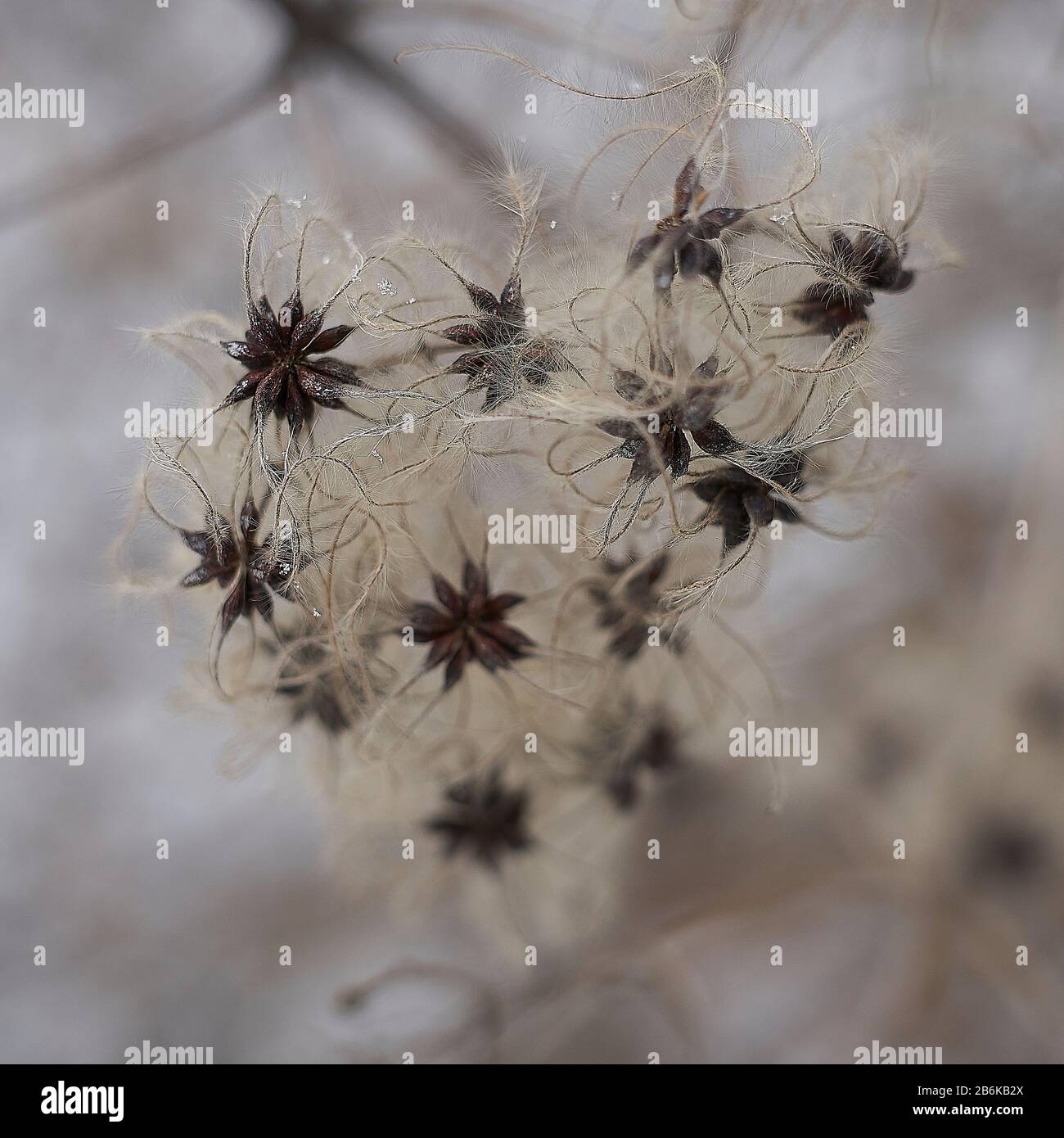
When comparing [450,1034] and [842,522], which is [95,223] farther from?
[450,1034]

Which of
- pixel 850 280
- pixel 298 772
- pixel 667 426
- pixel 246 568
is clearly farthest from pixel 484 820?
pixel 850 280

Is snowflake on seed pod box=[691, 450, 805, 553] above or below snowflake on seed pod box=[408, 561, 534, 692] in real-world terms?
above

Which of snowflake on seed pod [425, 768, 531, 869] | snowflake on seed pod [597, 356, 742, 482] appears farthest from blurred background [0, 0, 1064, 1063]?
snowflake on seed pod [597, 356, 742, 482]

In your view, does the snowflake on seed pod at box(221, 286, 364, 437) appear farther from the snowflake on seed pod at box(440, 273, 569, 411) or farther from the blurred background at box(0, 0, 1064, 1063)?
the blurred background at box(0, 0, 1064, 1063)

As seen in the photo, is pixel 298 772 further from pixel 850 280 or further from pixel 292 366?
pixel 850 280
